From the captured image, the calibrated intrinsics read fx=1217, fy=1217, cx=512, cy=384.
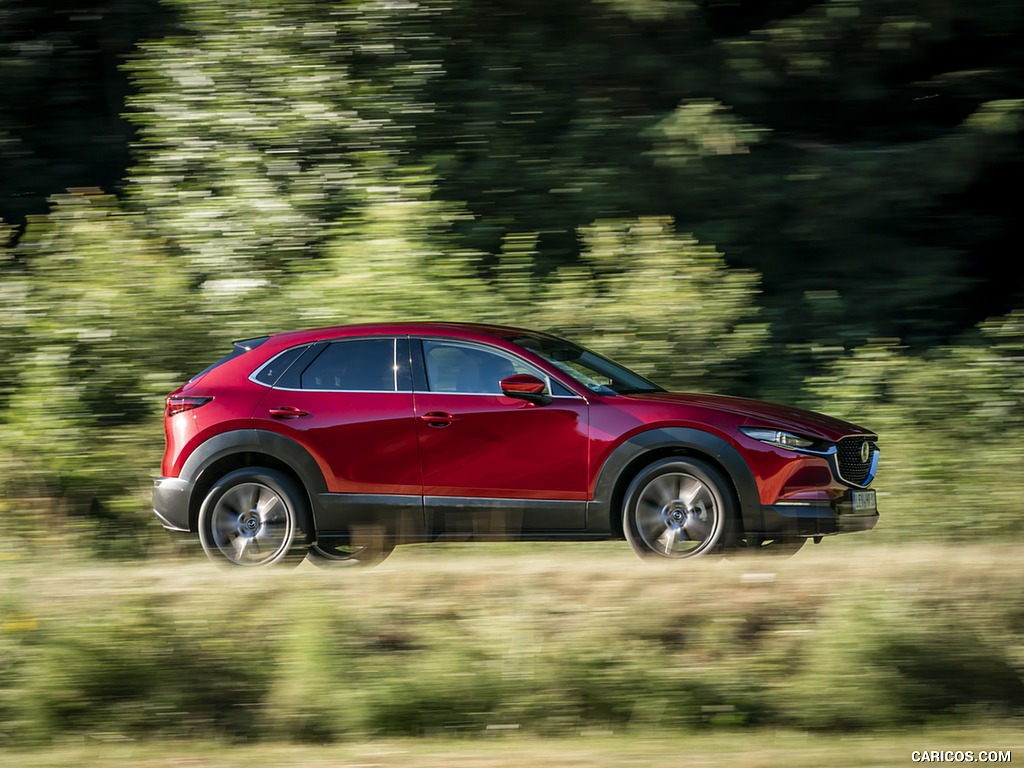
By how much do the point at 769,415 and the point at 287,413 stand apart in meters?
2.84

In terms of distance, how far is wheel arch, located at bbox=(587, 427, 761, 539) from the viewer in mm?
6805

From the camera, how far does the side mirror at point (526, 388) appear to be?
700 centimetres

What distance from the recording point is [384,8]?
1202 cm

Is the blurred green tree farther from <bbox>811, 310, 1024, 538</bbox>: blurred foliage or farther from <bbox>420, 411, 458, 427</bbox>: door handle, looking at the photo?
<bbox>811, 310, 1024, 538</bbox>: blurred foliage

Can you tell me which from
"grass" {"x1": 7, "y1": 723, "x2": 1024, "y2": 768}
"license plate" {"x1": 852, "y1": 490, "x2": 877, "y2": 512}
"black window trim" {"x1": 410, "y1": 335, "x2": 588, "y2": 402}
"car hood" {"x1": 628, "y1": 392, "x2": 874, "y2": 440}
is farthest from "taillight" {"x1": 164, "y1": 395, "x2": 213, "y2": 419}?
"license plate" {"x1": 852, "y1": 490, "x2": 877, "y2": 512}

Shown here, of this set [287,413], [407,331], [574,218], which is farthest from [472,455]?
[574,218]

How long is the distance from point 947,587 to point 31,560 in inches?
189

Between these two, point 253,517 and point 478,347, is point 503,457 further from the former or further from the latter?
point 253,517

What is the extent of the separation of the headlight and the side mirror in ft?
3.78

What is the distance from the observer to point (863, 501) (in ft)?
23.1

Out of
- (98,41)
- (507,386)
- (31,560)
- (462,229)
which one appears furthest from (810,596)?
(98,41)

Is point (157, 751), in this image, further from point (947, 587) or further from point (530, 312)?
point (530, 312)

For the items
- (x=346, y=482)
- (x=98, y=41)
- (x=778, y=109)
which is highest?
(x=98, y=41)

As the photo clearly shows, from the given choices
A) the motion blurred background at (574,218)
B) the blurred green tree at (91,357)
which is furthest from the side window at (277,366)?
the blurred green tree at (91,357)
